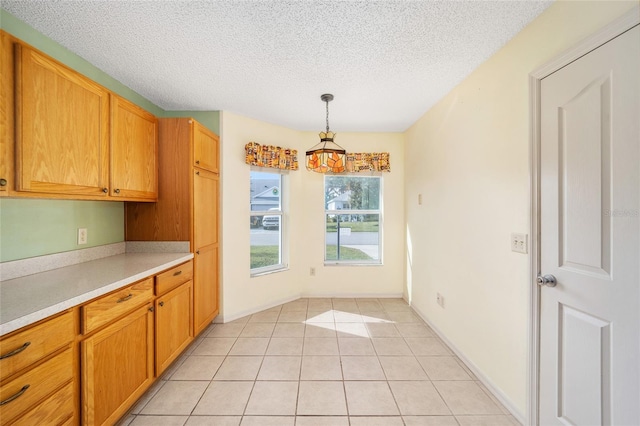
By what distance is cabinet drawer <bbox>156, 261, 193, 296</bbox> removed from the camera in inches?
71.9

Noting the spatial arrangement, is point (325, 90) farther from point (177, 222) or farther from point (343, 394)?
point (343, 394)

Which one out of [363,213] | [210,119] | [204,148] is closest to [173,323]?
[204,148]

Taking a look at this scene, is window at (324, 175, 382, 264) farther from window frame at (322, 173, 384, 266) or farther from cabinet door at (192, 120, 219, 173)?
cabinet door at (192, 120, 219, 173)

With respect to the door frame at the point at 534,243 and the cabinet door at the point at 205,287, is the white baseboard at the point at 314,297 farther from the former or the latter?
the door frame at the point at 534,243

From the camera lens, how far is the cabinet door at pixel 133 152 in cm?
181

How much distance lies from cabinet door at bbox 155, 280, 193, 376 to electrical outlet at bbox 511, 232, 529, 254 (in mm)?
2529

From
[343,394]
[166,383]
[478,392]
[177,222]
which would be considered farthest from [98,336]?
[478,392]

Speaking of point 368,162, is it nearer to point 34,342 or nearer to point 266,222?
point 266,222

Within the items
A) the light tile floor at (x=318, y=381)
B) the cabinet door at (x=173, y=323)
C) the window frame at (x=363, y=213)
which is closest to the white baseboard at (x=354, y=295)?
the window frame at (x=363, y=213)

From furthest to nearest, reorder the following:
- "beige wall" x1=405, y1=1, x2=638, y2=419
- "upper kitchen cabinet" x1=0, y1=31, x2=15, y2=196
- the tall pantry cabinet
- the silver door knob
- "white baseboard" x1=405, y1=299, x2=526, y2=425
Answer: the tall pantry cabinet
"white baseboard" x1=405, y1=299, x2=526, y2=425
"beige wall" x1=405, y1=1, x2=638, y2=419
the silver door knob
"upper kitchen cabinet" x1=0, y1=31, x2=15, y2=196

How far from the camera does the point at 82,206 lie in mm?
1924

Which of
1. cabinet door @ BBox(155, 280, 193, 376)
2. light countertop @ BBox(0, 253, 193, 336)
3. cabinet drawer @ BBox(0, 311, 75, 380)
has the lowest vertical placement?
cabinet door @ BBox(155, 280, 193, 376)

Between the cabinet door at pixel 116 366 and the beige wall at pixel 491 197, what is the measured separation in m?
2.48

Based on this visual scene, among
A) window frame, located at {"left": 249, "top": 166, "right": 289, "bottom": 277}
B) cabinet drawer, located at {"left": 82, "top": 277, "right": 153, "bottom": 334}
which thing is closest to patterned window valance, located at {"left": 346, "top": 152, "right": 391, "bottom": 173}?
window frame, located at {"left": 249, "top": 166, "right": 289, "bottom": 277}
